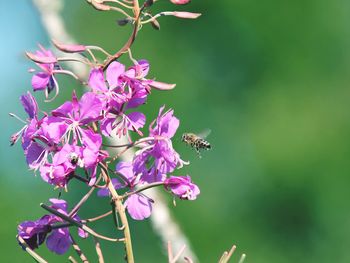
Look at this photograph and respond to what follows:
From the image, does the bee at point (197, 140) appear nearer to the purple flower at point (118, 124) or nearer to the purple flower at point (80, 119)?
the purple flower at point (118, 124)

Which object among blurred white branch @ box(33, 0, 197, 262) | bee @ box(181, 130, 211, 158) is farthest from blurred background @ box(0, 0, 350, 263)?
bee @ box(181, 130, 211, 158)

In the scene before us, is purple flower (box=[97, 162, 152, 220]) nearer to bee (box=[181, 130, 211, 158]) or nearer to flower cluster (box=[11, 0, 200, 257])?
flower cluster (box=[11, 0, 200, 257])

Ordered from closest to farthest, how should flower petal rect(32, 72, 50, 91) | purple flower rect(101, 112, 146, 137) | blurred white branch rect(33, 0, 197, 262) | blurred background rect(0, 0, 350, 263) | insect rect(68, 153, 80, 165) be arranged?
1. insect rect(68, 153, 80, 165)
2. purple flower rect(101, 112, 146, 137)
3. flower petal rect(32, 72, 50, 91)
4. blurred white branch rect(33, 0, 197, 262)
5. blurred background rect(0, 0, 350, 263)

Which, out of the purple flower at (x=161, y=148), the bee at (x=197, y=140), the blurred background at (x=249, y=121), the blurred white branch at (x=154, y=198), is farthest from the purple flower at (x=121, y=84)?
the blurred background at (x=249, y=121)

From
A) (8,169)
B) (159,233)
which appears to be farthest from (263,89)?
(159,233)

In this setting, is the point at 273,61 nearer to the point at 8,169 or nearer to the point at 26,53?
the point at 8,169

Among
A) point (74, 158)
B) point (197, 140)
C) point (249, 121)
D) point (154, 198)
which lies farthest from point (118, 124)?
point (249, 121)

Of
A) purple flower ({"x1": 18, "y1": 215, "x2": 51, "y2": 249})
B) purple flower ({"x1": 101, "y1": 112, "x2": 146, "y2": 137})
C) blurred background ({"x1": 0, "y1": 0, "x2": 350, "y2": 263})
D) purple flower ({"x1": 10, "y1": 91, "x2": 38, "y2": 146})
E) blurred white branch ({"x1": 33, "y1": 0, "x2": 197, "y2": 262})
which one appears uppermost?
blurred background ({"x1": 0, "y1": 0, "x2": 350, "y2": 263})

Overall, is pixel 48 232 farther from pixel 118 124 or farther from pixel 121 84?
pixel 121 84
